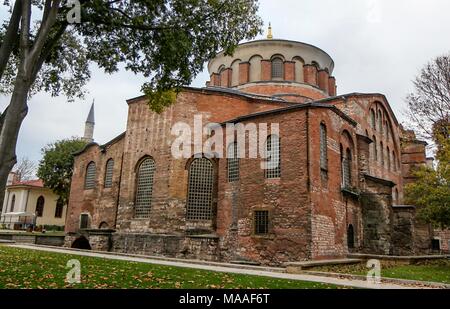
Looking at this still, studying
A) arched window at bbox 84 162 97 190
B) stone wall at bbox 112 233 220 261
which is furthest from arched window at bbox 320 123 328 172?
arched window at bbox 84 162 97 190

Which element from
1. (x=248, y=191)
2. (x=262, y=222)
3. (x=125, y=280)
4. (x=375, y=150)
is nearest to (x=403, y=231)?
(x=375, y=150)

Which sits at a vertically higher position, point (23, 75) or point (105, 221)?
point (23, 75)

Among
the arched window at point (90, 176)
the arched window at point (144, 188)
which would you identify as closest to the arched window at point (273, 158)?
the arched window at point (144, 188)

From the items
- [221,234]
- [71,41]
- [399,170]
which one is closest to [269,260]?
[221,234]

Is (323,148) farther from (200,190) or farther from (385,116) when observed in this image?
(385,116)

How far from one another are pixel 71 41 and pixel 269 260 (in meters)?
11.6

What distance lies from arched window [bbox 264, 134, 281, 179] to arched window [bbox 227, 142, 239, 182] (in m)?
1.96

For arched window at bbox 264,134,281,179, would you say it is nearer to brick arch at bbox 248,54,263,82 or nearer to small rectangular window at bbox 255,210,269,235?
small rectangular window at bbox 255,210,269,235

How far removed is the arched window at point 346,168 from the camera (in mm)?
20172

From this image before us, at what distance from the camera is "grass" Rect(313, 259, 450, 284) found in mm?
11963

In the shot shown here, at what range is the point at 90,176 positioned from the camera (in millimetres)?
26734

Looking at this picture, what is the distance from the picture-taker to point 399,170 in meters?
31.0

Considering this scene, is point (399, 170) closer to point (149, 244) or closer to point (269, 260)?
point (269, 260)
